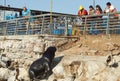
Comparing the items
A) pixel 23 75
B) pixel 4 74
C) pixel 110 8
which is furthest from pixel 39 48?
pixel 110 8

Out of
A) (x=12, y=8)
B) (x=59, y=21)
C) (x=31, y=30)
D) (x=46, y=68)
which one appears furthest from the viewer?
(x=12, y=8)

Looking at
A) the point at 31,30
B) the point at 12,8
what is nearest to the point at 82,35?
the point at 31,30

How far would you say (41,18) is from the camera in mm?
19688

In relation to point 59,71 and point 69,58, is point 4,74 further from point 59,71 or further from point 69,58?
point 59,71

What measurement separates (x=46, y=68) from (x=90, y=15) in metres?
3.49

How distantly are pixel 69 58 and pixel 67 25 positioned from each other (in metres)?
3.18

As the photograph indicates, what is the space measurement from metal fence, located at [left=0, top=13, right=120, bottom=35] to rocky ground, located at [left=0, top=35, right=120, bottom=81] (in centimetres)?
56

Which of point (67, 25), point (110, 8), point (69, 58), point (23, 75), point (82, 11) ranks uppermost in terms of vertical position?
point (110, 8)

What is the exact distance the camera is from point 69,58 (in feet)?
49.3

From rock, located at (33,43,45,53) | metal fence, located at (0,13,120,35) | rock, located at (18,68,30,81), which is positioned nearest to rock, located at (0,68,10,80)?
rock, located at (18,68,30,81)

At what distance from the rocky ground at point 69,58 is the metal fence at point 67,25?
22.0 inches

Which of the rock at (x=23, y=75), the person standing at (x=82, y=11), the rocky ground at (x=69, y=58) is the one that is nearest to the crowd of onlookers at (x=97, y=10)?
the person standing at (x=82, y=11)

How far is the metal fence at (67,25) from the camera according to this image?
16.2m

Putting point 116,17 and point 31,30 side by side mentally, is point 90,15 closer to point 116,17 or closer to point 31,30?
point 116,17
